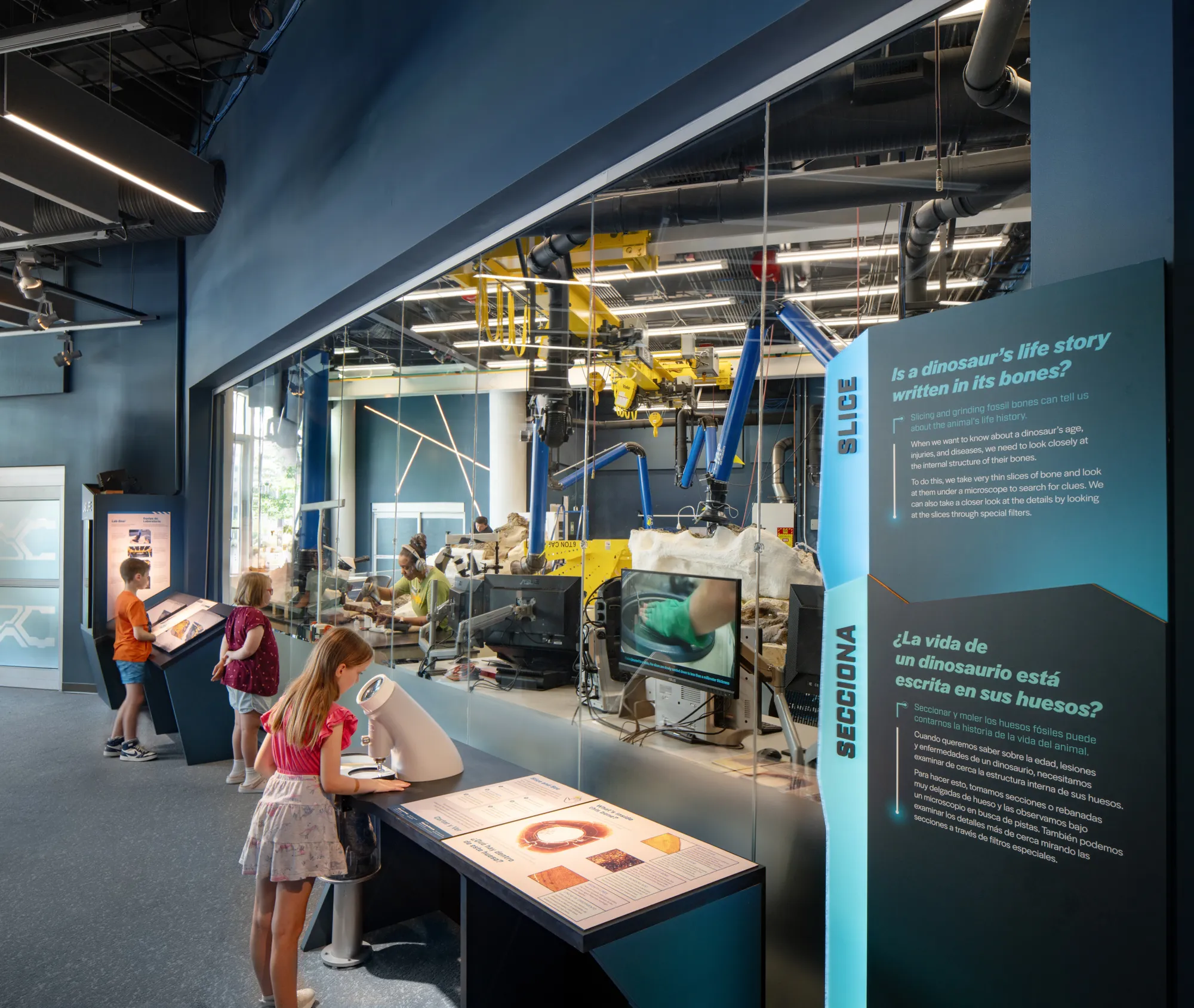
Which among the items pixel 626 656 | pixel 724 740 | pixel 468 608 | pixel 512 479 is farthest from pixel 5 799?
pixel 724 740

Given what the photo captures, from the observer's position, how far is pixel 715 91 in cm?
243

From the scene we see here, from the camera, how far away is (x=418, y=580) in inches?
190

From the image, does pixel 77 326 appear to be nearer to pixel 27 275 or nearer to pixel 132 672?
pixel 27 275

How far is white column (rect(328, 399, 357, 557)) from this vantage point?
5.68 meters

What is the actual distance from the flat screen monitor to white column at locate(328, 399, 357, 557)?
3.17m

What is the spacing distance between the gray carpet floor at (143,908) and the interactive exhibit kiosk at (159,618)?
1.33ft

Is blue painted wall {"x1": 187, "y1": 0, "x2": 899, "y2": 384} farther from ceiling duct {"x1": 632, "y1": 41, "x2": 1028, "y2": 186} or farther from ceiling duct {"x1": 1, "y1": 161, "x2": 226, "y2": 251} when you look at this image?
ceiling duct {"x1": 1, "y1": 161, "x2": 226, "y2": 251}

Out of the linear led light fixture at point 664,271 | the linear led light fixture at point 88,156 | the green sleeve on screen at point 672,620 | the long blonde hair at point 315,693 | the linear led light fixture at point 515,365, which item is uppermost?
the linear led light fixture at point 88,156

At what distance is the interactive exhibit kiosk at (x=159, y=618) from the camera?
227 inches

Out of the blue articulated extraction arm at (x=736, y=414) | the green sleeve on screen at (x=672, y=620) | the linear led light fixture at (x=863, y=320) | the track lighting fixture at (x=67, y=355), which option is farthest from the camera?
Answer: the track lighting fixture at (x=67, y=355)

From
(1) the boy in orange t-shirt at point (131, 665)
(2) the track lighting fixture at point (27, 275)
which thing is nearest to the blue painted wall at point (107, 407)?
(2) the track lighting fixture at point (27, 275)

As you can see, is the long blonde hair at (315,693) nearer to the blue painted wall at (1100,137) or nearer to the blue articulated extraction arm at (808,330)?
the blue articulated extraction arm at (808,330)

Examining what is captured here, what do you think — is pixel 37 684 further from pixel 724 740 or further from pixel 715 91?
pixel 715 91

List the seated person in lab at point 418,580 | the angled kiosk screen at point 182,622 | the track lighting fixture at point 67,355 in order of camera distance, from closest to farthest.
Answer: the seated person in lab at point 418,580
the angled kiosk screen at point 182,622
the track lighting fixture at point 67,355
